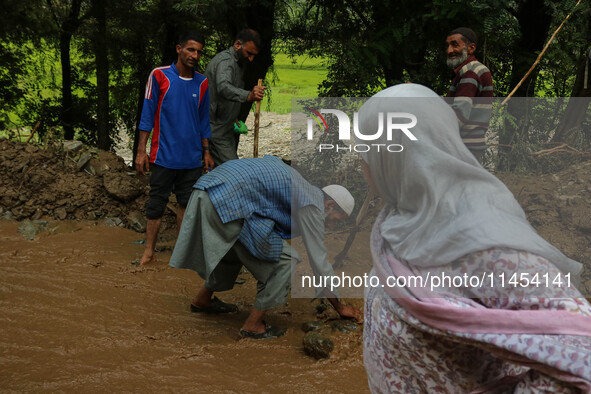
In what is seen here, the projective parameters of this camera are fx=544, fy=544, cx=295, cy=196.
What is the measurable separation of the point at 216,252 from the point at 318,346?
33.3 inches

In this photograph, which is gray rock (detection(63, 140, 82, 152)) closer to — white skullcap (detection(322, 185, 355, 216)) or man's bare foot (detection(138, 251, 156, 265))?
man's bare foot (detection(138, 251, 156, 265))

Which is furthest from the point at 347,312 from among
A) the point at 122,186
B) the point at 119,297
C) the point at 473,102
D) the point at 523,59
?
the point at 523,59

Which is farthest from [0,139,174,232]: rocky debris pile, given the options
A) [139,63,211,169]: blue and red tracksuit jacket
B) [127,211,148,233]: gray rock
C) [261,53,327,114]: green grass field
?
[261,53,327,114]: green grass field

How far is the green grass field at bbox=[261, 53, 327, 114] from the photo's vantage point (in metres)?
8.29

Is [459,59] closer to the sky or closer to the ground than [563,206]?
closer to the sky

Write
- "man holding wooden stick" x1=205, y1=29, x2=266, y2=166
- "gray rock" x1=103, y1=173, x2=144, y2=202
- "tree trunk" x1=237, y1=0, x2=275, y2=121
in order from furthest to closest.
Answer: "tree trunk" x1=237, y1=0, x2=275, y2=121
"gray rock" x1=103, y1=173, x2=144, y2=202
"man holding wooden stick" x1=205, y1=29, x2=266, y2=166

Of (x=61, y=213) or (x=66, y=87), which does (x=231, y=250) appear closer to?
(x=61, y=213)

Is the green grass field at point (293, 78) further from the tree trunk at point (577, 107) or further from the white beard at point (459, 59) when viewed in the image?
the white beard at point (459, 59)

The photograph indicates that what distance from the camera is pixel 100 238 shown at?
5262 millimetres

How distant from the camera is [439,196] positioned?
47.3 inches

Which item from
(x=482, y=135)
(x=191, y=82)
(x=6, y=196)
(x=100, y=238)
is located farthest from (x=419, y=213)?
(x=6, y=196)

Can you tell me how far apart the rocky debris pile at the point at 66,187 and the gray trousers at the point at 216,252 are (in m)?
2.45

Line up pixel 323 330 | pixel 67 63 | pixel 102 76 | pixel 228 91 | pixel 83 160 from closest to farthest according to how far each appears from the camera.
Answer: pixel 323 330 → pixel 228 91 → pixel 83 160 → pixel 102 76 → pixel 67 63

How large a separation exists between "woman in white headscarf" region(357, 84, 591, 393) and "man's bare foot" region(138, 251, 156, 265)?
11.4ft
